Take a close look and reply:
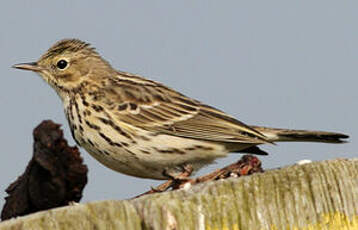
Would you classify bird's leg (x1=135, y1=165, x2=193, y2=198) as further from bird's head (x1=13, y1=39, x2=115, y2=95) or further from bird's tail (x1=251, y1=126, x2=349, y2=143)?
bird's head (x1=13, y1=39, x2=115, y2=95)

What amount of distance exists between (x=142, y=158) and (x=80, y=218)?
4281mm

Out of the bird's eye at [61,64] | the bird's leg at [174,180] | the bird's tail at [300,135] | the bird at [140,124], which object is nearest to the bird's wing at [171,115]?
the bird at [140,124]

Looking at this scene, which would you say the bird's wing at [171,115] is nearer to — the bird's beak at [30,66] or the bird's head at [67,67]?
the bird's head at [67,67]

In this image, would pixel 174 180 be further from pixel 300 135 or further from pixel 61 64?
pixel 61 64

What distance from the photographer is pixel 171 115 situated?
9211 mm

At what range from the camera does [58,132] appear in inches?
184

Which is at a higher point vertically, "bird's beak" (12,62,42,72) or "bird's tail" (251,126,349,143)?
"bird's beak" (12,62,42,72)

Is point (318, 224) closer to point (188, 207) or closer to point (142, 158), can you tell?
point (188, 207)

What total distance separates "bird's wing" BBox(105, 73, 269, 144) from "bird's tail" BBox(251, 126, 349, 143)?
0.38 m

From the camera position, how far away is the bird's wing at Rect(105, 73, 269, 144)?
8.69 m

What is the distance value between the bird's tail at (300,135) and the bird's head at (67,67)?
8.14 ft

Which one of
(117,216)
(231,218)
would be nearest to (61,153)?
(117,216)

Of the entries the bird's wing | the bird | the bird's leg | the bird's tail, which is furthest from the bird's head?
the bird's tail

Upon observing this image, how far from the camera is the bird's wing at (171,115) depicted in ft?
28.5
